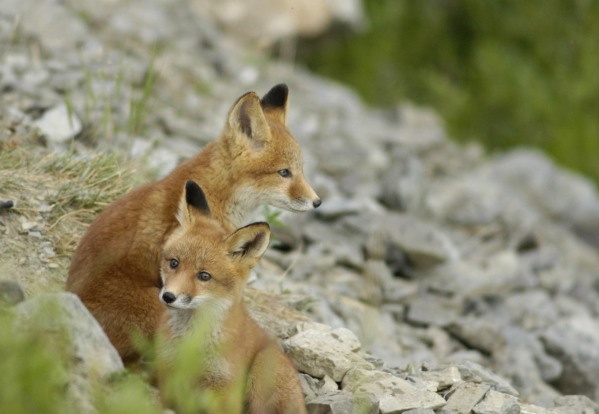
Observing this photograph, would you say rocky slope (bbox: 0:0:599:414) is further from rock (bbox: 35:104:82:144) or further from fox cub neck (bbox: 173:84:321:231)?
fox cub neck (bbox: 173:84:321:231)

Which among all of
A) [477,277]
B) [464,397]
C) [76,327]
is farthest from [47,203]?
[477,277]

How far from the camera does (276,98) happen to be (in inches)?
287

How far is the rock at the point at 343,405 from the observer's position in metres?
5.30

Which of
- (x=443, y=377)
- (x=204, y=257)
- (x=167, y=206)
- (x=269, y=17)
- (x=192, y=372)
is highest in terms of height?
(x=269, y=17)

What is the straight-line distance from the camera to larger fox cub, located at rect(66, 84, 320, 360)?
18.0 feet

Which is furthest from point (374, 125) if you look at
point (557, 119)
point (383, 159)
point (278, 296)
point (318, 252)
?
point (278, 296)

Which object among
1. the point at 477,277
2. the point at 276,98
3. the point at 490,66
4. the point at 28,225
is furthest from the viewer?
the point at 490,66

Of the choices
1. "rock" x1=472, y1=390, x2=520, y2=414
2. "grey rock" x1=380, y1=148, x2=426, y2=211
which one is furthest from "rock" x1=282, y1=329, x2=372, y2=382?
"grey rock" x1=380, y1=148, x2=426, y2=211

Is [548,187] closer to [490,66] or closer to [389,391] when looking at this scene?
[490,66]

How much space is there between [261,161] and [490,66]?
12.1 meters

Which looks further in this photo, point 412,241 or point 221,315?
point 412,241

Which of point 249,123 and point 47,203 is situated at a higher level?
point 249,123

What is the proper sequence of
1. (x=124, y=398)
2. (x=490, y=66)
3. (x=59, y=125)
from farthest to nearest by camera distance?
(x=490, y=66)
(x=59, y=125)
(x=124, y=398)

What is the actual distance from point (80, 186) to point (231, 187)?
4.09ft
